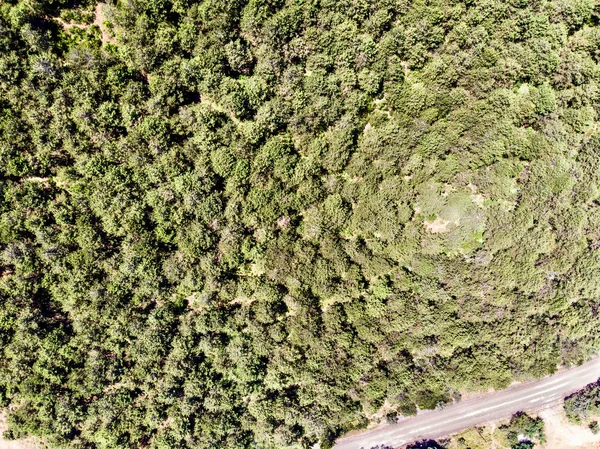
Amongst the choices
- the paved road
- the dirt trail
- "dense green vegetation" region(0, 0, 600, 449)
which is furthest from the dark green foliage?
the dirt trail

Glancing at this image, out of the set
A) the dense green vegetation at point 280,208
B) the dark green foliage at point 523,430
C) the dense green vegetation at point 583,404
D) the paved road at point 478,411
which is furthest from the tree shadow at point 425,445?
the dense green vegetation at point 583,404

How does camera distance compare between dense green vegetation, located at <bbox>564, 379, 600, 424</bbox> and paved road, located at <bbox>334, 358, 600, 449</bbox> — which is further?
paved road, located at <bbox>334, 358, 600, 449</bbox>

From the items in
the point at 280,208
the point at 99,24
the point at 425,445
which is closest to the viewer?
the point at 99,24

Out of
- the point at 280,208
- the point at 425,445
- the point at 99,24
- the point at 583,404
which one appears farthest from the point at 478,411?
the point at 99,24

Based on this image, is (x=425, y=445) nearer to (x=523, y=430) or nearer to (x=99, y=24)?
(x=523, y=430)

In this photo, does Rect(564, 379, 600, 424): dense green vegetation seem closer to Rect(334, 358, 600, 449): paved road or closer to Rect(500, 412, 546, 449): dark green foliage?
Rect(334, 358, 600, 449): paved road

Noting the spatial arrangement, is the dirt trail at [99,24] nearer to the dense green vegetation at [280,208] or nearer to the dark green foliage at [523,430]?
the dense green vegetation at [280,208]

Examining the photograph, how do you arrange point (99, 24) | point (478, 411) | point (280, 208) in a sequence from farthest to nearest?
point (478, 411) < point (280, 208) < point (99, 24)
